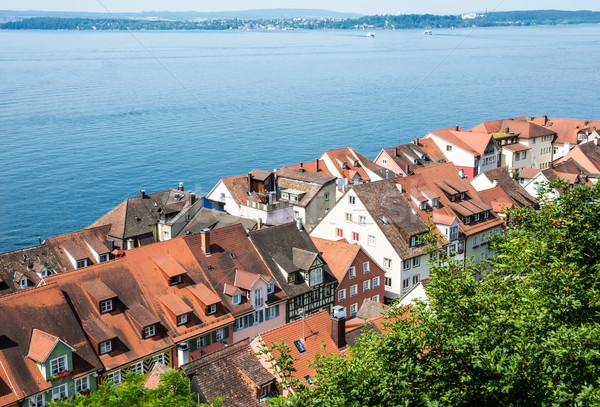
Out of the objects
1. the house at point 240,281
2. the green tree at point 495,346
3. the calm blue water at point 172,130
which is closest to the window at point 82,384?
the house at point 240,281

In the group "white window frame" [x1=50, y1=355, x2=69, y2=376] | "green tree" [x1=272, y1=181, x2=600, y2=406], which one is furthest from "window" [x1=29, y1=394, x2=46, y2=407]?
"green tree" [x1=272, y1=181, x2=600, y2=406]

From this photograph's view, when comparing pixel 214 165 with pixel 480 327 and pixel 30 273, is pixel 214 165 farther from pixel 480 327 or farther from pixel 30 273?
pixel 480 327

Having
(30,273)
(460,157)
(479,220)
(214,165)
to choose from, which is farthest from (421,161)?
(30,273)

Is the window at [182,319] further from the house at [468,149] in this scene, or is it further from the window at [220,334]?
the house at [468,149]

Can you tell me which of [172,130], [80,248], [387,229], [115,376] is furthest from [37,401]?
[172,130]

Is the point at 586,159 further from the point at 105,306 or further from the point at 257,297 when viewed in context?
the point at 105,306

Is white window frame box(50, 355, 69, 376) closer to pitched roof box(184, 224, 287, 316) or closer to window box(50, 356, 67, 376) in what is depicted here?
Answer: window box(50, 356, 67, 376)
